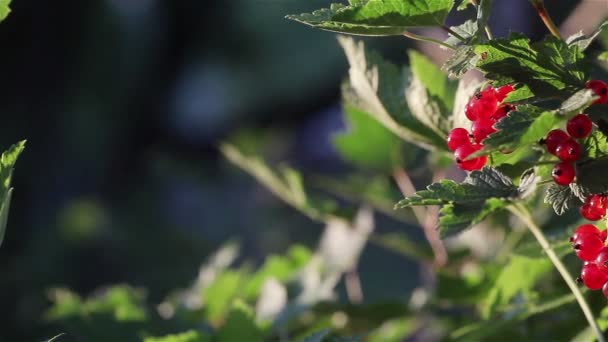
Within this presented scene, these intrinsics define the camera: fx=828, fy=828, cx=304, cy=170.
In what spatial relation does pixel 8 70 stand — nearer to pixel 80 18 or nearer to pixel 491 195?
pixel 80 18

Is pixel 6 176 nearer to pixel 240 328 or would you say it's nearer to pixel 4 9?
pixel 4 9

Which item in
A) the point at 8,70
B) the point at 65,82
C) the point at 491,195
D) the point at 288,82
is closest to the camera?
the point at 491,195

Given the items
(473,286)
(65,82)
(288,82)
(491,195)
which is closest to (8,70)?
(65,82)

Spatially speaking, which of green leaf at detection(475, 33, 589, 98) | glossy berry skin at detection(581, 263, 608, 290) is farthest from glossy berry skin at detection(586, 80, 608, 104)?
glossy berry skin at detection(581, 263, 608, 290)

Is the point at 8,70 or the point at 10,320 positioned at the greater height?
the point at 8,70

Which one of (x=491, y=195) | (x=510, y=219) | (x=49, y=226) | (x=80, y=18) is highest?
(x=80, y=18)

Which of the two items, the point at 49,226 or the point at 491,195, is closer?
the point at 491,195

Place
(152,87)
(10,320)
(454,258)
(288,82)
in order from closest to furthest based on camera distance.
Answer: (454,258) < (10,320) < (152,87) < (288,82)

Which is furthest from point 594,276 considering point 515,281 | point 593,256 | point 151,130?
point 151,130
